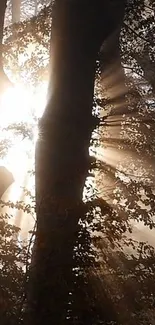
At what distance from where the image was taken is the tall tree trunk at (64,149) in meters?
6.57

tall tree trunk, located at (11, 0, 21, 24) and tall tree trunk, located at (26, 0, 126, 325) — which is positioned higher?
tall tree trunk, located at (11, 0, 21, 24)

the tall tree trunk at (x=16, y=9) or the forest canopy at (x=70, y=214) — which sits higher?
the tall tree trunk at (x=16, y=9)

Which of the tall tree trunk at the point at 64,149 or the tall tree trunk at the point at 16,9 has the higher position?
the tall tree trunk at the point at 16,9

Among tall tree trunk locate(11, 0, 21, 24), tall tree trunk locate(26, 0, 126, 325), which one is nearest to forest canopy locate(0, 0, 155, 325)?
tall tree trunk locate(26, 0, 126, 325)

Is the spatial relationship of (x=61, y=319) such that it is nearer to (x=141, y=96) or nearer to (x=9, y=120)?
(x=9, y=120)

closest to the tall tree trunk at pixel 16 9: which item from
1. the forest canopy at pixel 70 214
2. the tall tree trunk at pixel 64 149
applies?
the forest canopy at pixel 70 214

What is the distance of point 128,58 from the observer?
41.5 feet

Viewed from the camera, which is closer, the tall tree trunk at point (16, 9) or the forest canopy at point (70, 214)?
the forest canopy at point (70, 214)

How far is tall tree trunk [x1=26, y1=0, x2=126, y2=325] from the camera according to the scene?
6.57 meters

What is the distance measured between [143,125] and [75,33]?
16.0ft

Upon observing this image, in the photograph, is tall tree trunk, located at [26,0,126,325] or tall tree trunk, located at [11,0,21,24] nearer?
tall tree trunk, located at [26,0,126,325]

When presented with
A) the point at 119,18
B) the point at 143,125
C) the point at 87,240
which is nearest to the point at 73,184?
the point at 87,240

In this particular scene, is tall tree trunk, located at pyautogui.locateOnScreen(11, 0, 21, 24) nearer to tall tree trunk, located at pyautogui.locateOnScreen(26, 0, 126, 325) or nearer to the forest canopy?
the forest canopy

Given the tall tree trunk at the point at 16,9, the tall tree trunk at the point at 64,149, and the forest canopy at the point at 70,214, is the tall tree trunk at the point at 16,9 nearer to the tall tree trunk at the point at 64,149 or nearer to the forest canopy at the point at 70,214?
the forest canopy at the point at 70,214
